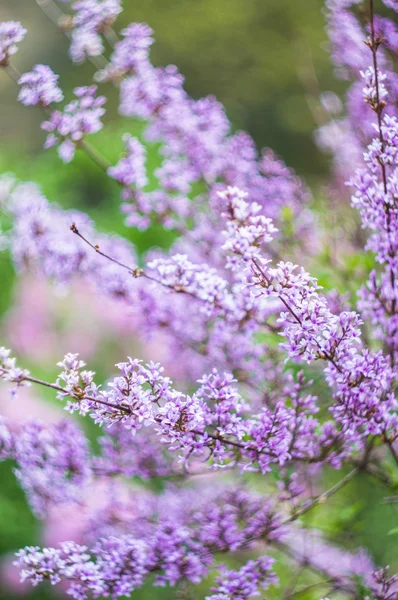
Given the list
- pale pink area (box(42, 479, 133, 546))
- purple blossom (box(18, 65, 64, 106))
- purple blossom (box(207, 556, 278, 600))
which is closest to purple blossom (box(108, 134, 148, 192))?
purple blossom (box(18, 65, 64, 106))

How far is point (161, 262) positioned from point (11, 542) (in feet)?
4.56

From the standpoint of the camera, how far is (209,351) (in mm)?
1228

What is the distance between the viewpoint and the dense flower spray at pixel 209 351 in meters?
0.82

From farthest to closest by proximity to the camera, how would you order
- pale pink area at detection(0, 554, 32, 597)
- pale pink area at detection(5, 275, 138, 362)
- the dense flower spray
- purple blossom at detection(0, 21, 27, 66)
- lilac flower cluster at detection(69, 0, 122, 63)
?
pale pink area at detection(5, 275, 138, 362) → pale pink area at detection(0, 554, 32, 597) → lilac flower cluster at detection(69, 0, 122, 63) → purple blossom at detection(0, 21, 27, 66) → the dense flower spray

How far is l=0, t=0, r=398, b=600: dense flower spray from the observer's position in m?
0.82

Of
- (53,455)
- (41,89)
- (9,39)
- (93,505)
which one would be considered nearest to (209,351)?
(53,455)

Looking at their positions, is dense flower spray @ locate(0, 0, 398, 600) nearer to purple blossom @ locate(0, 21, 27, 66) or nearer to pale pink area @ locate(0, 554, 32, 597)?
purple blossom @ locate(0, 21, 27, 66)

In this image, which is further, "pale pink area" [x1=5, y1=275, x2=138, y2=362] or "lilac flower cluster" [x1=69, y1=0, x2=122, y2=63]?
"pale pink area" [x1=5, y1=275, x2=138, y2=362]

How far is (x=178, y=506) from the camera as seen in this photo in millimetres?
1224

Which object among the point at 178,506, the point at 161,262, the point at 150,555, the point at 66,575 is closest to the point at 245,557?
the point at 178,506

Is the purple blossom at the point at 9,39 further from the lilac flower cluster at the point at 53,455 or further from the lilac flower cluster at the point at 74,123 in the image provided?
the lilac flower cluster at the point at 53,455

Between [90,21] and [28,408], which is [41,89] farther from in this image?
[28,408]

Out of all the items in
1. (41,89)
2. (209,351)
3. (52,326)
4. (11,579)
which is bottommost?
(11,579)

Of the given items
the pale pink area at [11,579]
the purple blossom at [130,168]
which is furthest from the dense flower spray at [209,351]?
the pale pink area at [11,579]
